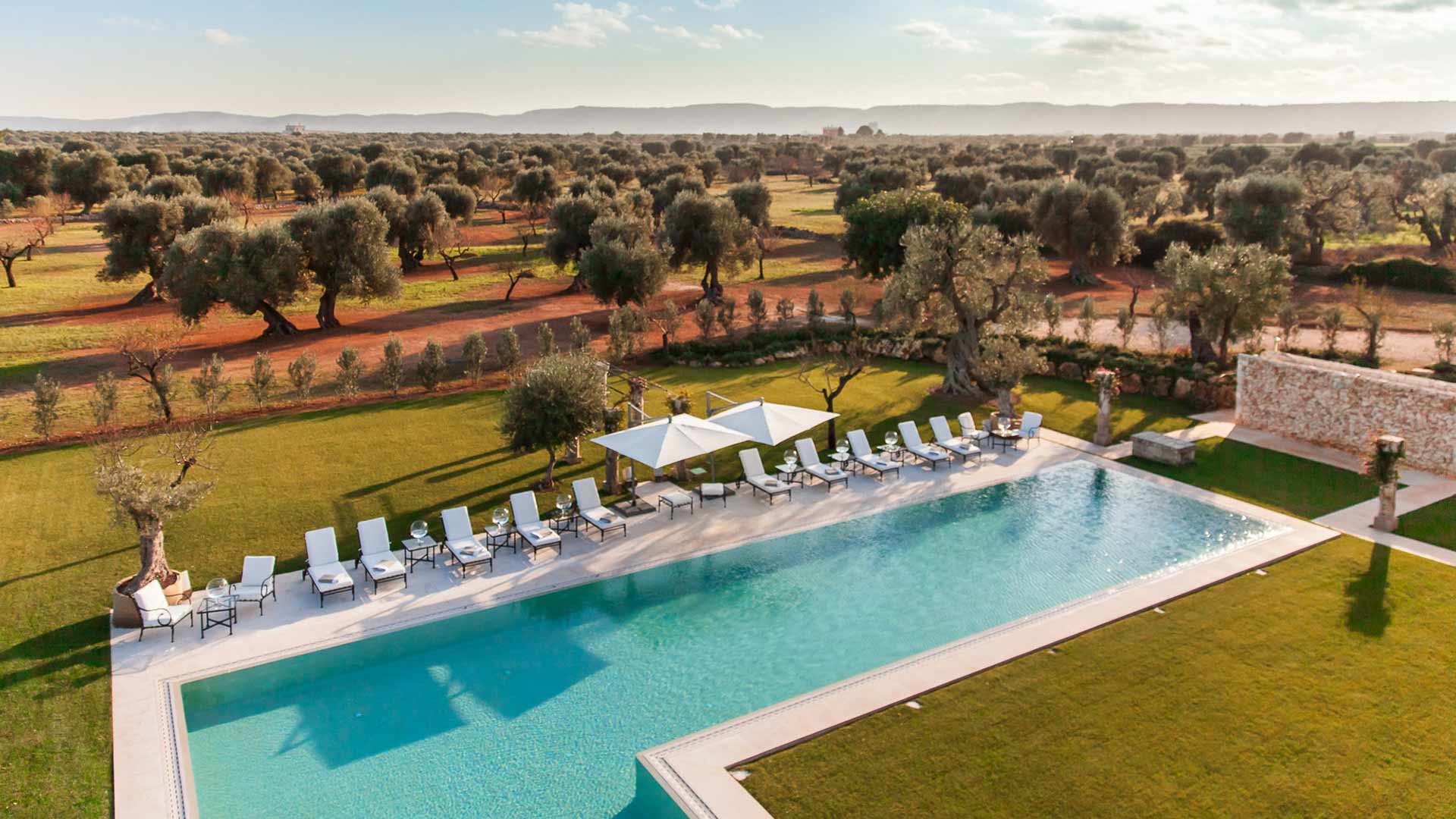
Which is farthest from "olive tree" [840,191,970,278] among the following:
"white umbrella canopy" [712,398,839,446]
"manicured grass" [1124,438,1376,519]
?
"white umbrella canopy" [712,398,839,446]

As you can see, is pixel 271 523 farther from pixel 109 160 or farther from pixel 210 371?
pixel 109 160

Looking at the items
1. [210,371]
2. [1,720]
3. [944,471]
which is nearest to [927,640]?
[944,471]

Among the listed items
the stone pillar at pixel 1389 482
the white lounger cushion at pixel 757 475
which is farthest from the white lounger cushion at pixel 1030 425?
the stone pillar at pixel 1389 482

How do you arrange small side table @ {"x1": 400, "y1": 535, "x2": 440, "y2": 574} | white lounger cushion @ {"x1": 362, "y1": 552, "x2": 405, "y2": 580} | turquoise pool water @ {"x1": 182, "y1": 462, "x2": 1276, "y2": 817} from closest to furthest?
1. turquoise pool water @ {"x1": 182, "y1": 462, "x2": 1276, "y2": 817}
2. white lounger cushion @ {"x1": 362, "y1": 552, "x2": 405, "y2": 580}
3. small side table @ {"x1": 400, "y1": 535, "x2": 440, "y2": 574}

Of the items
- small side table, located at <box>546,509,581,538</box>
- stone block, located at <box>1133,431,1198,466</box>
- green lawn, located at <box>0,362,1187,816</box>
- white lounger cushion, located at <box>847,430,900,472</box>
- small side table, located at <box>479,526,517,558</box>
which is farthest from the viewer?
stone block, located at <box>1133,431,1198,466</box>

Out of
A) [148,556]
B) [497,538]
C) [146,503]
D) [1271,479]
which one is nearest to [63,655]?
[148,556]

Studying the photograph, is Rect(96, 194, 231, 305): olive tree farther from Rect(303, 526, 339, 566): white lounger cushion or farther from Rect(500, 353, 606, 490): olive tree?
Rect(303, 526, 339, 566): white lounger cushion
